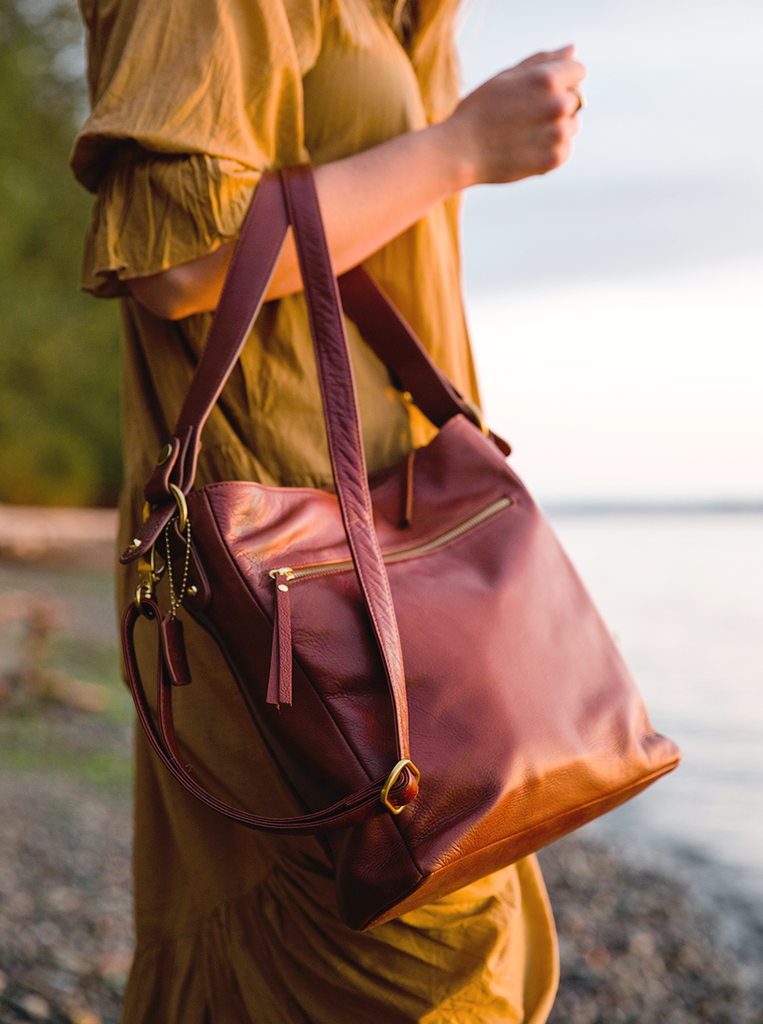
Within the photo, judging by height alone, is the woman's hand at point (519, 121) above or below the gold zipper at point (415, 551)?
above

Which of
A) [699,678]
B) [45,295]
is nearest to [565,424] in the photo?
[699,678]

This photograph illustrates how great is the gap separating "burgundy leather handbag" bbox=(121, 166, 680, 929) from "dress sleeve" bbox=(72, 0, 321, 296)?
0.06m

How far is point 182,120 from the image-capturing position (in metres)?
0.97

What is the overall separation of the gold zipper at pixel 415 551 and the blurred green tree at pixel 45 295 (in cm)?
1702

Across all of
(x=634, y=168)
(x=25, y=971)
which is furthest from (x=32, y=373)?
(x=25, y=971)

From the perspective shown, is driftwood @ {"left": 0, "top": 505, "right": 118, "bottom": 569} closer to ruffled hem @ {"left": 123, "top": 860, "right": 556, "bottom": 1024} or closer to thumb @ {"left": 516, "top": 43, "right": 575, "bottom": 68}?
ruffled hem @ {"left": 123, "top": 860, "right": 556, "bottom": 1024}

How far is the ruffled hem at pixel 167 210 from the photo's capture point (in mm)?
977

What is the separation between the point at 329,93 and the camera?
3.68ft

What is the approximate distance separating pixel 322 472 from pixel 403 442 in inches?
5.9

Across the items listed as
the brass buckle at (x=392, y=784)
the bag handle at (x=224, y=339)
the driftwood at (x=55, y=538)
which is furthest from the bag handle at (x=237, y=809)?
the driftwood at (x=55, y=538)

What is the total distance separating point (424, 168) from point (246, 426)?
1.31 feet

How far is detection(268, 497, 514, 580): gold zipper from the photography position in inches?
37.2

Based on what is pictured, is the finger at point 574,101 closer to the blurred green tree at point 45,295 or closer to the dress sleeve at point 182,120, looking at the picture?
the dress sleeve at point 182,120

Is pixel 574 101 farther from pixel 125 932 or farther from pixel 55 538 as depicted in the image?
pixel 55 538
